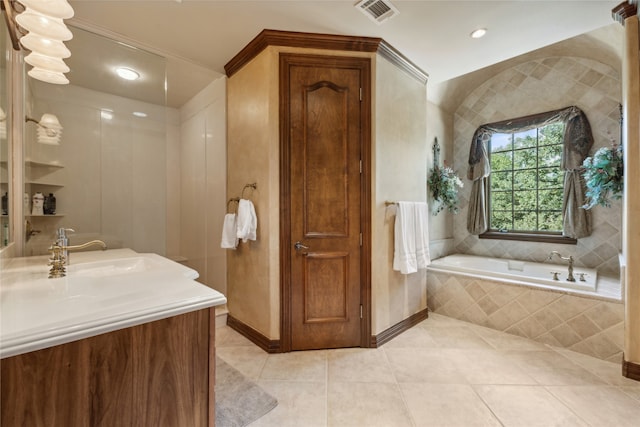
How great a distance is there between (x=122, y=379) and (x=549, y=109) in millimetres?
4411

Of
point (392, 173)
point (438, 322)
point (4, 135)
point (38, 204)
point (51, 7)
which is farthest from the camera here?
point (438, 322)

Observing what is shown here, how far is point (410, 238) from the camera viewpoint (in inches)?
94.5

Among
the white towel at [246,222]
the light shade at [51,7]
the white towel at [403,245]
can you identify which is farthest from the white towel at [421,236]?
the light shade at [51,7]

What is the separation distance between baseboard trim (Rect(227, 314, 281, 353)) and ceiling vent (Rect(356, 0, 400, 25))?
2.46 m

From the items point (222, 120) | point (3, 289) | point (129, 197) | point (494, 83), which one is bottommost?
point (3, 289)

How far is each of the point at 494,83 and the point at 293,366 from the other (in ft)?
13.4

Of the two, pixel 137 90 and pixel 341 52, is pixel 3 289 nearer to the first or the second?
pixel 137 90

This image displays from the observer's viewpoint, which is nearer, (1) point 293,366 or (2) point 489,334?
(1) point 293,366

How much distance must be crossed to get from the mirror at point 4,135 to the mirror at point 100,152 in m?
0.28

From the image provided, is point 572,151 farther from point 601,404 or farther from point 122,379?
point 122,379

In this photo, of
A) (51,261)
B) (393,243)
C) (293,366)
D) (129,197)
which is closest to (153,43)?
(129,197)

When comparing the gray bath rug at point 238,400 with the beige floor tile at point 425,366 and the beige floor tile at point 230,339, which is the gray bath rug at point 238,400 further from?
the beige floor tile at point 425,366

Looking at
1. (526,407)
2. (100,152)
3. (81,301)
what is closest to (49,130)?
(100,152)

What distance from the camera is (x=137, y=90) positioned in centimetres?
235
